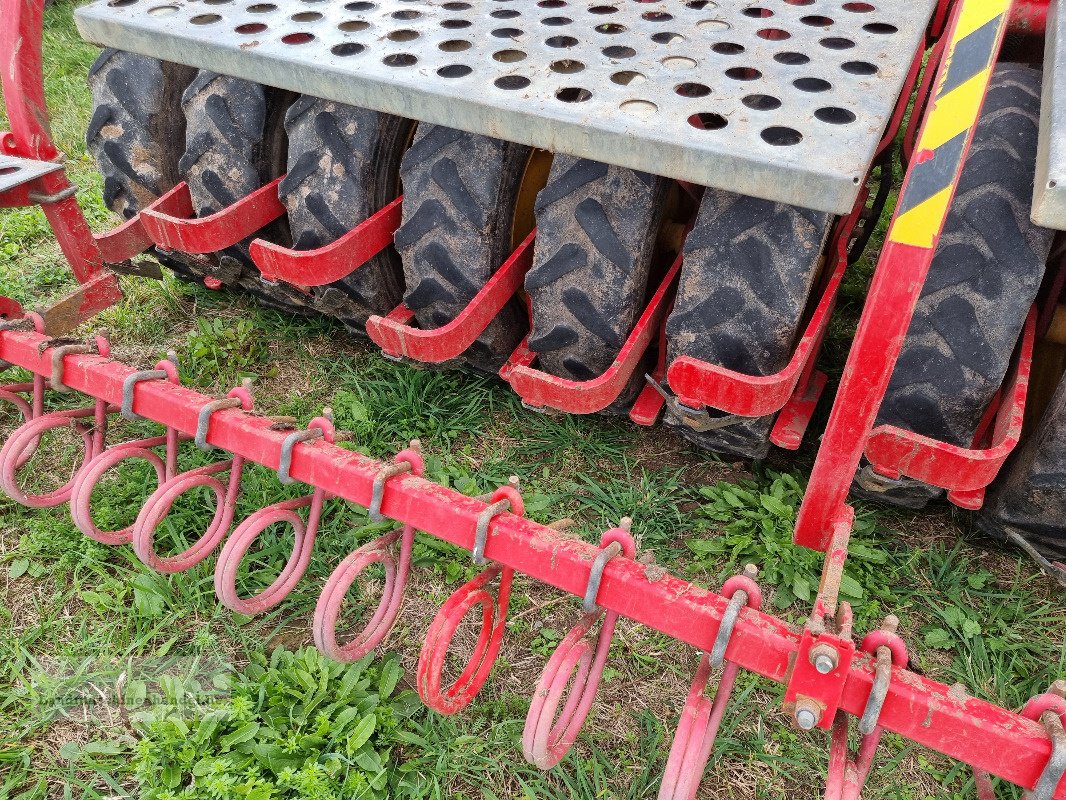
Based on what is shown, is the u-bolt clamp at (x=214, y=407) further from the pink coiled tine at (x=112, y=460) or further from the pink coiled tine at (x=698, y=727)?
the pink coiled tine at (x=698, y=727)

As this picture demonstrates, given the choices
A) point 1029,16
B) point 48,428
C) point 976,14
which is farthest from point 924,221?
point 48,428

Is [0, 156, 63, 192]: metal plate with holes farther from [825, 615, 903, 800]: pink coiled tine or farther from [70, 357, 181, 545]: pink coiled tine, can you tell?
[825, 615, 903, 800]: pink coiled tine

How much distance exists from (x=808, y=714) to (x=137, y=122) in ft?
7.78

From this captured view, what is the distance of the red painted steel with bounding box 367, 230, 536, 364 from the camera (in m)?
1.87

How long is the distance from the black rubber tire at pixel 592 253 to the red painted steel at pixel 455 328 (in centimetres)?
10

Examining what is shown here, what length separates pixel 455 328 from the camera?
6.10 feet

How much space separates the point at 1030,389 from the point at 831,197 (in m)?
1.26

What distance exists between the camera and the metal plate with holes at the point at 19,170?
2.11 m

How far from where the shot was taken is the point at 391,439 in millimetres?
2580

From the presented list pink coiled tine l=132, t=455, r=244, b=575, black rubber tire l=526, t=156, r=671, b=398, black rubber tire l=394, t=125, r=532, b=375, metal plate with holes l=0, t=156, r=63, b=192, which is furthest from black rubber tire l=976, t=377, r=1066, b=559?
metal plate with holes l=0, t=156, r=63, b=192

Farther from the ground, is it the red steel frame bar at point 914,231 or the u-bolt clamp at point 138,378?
the red steel frame bar at point 914,231

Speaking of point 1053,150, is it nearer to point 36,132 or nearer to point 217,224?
point 217,224

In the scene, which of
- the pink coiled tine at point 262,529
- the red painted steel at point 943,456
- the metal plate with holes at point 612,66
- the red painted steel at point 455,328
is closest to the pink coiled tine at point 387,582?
the pink coiled tine at point 262,529

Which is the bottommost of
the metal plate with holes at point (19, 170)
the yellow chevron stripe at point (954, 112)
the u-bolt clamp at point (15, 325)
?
the u-bolt clamp at point (15, 325)
